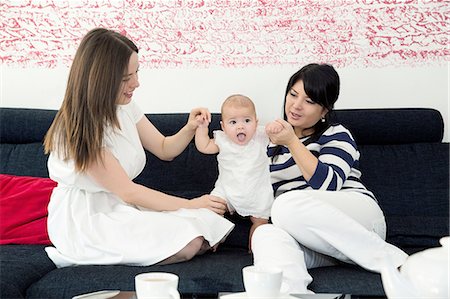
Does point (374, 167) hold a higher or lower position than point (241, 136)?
lower

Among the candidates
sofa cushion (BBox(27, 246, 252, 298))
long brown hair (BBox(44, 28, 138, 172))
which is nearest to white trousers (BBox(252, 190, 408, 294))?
sofa cushion (BBox(27, 246, 252, 298))

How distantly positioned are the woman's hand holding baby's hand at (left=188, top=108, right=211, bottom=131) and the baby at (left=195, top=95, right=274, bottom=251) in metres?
0.01

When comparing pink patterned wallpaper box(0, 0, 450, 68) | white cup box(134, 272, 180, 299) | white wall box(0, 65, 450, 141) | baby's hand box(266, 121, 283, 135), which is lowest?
white cup box(134, 272, 180, 299)

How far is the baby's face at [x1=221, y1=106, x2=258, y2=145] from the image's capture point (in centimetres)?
234

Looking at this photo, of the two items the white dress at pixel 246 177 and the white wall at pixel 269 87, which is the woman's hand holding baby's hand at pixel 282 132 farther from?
the white wall at pixel 269 87

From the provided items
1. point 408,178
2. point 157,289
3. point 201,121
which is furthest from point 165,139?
point 157,289

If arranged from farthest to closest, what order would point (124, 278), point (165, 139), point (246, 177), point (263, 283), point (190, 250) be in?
point (165, 139)
point (246, 177)
point (190, 250)
point (124, 278)
point (263, 283)

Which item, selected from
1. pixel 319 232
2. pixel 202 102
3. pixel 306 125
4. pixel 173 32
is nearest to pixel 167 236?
pixel 319 232

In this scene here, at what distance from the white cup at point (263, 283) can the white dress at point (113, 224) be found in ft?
2.83

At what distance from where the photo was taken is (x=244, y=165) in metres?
2.37

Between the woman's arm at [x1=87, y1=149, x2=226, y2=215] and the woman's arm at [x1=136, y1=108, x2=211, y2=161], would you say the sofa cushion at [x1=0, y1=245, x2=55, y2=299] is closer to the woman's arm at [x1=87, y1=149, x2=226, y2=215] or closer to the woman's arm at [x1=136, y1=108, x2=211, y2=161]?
the woman's arm at [x1=87, y1=149, x2=226, y2=215]

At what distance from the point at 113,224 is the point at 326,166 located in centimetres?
70

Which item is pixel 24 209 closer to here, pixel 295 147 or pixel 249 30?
pixel 295 147

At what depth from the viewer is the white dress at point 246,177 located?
2.34 metres
